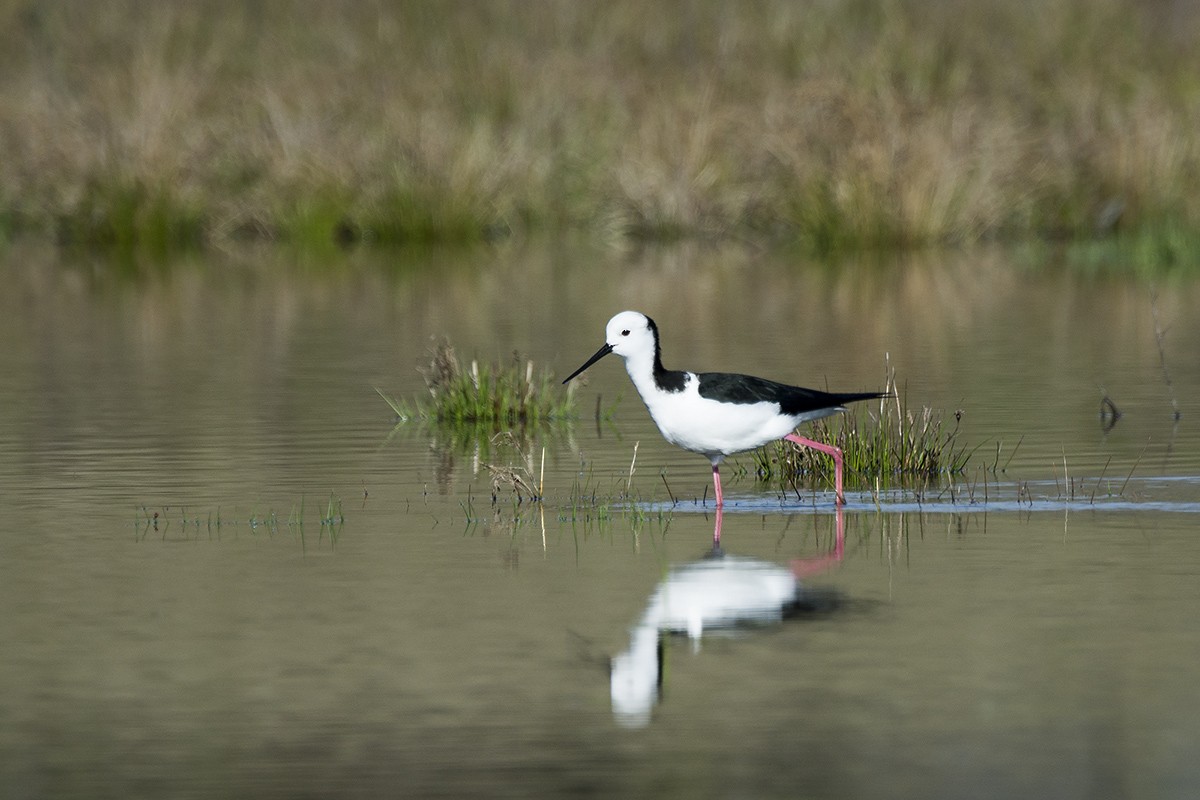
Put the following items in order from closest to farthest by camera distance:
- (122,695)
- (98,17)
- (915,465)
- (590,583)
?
(122,695)
(590,583)
(915,465)
(98,17)

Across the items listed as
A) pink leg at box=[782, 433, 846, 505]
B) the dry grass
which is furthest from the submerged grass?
the dry grass

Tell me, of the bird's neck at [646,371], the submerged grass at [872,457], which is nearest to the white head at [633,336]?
the bird's neck at [646,371]

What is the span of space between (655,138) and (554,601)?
21423mm

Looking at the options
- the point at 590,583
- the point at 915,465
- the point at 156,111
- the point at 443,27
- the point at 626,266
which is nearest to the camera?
the point at 590,583

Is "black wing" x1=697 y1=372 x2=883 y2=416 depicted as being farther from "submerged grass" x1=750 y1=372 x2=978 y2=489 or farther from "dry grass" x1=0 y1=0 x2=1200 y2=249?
"dry grass" x1=0 y1=0 x2=1200 y2=249

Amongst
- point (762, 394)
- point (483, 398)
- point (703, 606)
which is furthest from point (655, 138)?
point (703, 606)

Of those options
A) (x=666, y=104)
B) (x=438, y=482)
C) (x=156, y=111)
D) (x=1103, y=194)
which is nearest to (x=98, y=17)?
(x=156, y=111)

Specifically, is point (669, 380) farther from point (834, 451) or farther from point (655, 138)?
point (655, 138)

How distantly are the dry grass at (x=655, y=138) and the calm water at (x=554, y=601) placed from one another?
1027 centimetres

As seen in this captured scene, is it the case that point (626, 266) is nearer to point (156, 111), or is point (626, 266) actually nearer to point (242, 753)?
point (156, 111)

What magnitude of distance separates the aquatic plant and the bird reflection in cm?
519

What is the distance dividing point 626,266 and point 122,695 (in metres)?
Answer: 20.3

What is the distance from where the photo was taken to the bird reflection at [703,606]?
6.96 metres

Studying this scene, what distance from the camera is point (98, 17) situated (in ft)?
134
